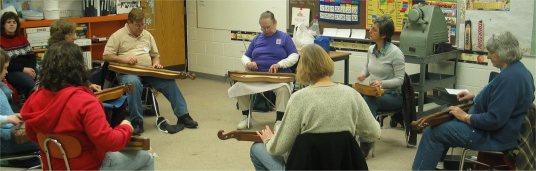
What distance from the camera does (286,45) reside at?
18.3 feet

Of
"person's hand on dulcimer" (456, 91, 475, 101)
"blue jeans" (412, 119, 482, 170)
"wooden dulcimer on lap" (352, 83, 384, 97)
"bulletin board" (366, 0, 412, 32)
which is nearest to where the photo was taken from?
"blue jeans" (412, 119, 482, 170)

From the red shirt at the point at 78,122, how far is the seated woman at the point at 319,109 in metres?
0.75

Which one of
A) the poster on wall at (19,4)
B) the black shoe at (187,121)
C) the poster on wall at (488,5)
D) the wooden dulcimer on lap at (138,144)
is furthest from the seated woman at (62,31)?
the poster on wall at (488,5)

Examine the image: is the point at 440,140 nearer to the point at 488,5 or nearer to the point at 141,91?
the point at 488,5

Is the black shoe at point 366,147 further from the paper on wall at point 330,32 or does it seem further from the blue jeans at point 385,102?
the paper on wall at point 330,32

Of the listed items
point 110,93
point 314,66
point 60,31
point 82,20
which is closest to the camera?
point 314,66

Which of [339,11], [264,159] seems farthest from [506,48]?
[339,11]

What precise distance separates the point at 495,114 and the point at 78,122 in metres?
2.17

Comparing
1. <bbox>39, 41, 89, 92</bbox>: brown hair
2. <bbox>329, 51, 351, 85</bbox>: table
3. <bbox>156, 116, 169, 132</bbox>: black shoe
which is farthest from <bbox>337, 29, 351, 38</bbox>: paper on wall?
<bbox>39, 41, 89, 92</bbox>: brown hair

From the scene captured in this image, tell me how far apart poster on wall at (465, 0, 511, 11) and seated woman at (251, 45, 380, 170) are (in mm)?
2707

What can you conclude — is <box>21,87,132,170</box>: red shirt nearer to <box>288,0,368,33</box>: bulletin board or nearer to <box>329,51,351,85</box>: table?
<box>329,51,351,85</box>: table

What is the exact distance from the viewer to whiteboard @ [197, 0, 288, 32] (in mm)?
7008

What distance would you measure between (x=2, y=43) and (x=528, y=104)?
160 inches

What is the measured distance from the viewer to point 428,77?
586 centimetres
